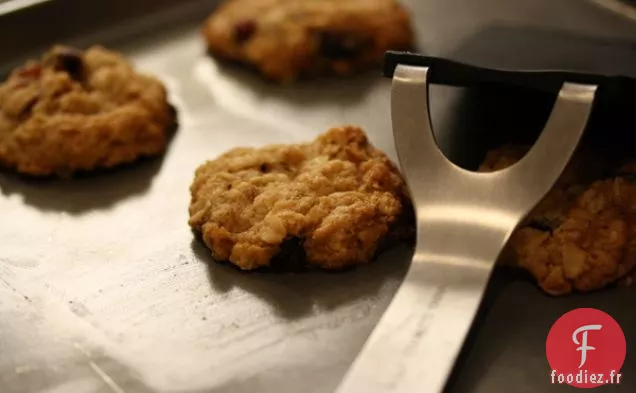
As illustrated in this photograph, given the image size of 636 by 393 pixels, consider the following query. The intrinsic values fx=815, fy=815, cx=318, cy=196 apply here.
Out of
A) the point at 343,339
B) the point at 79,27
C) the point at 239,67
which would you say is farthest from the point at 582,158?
the point at 79,27

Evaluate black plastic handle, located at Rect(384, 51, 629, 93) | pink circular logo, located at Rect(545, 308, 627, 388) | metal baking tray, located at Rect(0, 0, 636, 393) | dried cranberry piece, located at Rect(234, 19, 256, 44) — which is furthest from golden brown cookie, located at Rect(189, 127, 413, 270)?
dried cranberry piece, located at Rect(234, 19, 256, 44)

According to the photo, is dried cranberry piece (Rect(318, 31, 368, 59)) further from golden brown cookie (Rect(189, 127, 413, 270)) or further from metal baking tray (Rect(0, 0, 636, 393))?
golden brown cookie (Rect(189, 127, 413, 270))

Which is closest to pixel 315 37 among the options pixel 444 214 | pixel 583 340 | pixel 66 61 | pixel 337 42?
pixel 337 42

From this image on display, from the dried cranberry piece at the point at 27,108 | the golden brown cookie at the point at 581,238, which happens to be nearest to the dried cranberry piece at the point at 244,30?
the dried cranberry piece at the point at 27,108

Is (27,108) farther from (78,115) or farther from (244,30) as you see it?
(244,30)

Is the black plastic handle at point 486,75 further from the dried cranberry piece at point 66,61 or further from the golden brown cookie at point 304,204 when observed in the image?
the dried cranberry piece at point 66,61
